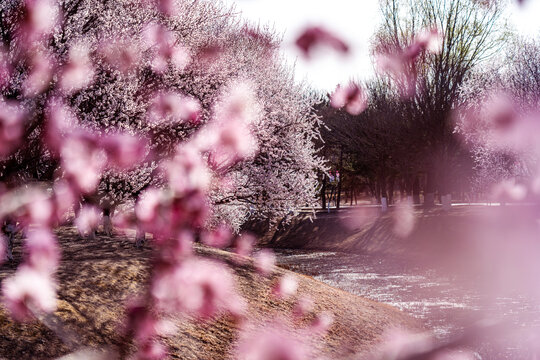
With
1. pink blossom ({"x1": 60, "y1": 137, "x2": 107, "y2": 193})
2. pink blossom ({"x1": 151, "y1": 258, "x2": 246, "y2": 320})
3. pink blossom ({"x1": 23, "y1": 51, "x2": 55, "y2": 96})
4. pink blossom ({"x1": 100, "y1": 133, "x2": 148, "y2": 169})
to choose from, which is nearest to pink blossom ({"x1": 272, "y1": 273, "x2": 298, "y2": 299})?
pink blossom ({"x1": 151, "y1": 258, "x2": 246, "y2": 320})

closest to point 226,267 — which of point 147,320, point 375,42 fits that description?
point 147,320

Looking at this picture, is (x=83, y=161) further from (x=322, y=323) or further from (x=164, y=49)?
(x=322, y=323)

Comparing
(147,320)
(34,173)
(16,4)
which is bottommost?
(147,320)

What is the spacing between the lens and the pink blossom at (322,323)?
13812 millimetres

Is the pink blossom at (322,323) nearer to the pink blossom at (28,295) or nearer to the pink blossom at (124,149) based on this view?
the pink blossom at (28,295)

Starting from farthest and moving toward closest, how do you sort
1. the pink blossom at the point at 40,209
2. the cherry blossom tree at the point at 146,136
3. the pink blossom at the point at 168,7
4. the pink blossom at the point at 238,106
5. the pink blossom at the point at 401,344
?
the pink blossom at the point at 238,106 → the pink blossom at the point at 168,7 → the pink blossom at the point at 40,209 → the pink blossom at the point at 401,344 → the cherry blossom tree at the point at 146,136

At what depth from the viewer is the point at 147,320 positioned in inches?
440

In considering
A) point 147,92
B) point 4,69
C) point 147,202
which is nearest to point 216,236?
point 147,202

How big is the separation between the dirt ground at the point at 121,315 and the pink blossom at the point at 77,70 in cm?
412

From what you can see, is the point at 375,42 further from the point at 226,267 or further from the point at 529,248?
the point at 226,267

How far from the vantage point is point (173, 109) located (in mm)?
18609

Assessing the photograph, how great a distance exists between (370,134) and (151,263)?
39815 millimetres

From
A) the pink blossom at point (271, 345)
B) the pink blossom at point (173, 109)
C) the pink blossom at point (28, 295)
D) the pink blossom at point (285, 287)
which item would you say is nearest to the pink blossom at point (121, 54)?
the pink blossom at point (173, 109)

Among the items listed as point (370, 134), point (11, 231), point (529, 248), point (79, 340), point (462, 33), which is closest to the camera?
point (79, 340)
